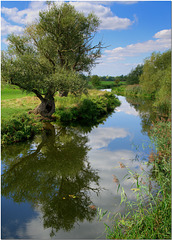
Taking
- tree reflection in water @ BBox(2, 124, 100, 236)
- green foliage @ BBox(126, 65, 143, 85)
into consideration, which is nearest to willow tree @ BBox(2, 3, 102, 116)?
tree reflection in water @ BBox(2, 124, 100, 236)

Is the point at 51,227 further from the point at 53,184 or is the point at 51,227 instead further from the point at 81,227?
the point at 53,184

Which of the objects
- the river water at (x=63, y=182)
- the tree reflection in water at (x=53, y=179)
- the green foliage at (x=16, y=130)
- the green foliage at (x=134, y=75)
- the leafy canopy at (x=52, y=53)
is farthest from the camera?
the green foliage at (x=134, y=75)

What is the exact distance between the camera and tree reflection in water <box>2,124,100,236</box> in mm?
5900

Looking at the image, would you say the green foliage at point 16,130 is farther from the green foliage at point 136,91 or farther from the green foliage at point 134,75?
the green foliage at point 134,75

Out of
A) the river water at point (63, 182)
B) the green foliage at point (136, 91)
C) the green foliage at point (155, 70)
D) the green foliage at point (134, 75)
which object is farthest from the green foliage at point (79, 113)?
the green foliage at point (134, 75)

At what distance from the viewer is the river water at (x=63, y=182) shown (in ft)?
17.8

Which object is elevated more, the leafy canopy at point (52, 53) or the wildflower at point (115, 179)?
the leafy canopy at point (52, 53)

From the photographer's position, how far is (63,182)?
25.0 ft

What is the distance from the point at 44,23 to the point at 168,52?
2562 centimetres

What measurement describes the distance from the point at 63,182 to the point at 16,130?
233 inches

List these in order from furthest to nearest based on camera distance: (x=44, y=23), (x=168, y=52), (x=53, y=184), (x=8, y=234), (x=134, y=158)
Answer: (x=168, y=52), (x=44, y=23), (x=134, y=158), (x=53, y=184), (x=8, y=234)

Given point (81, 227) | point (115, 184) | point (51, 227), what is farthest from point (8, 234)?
point (115, 184)

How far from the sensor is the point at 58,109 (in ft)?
62.0

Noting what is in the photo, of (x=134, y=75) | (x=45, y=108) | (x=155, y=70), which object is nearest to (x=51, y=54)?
(x=45, y=108)
